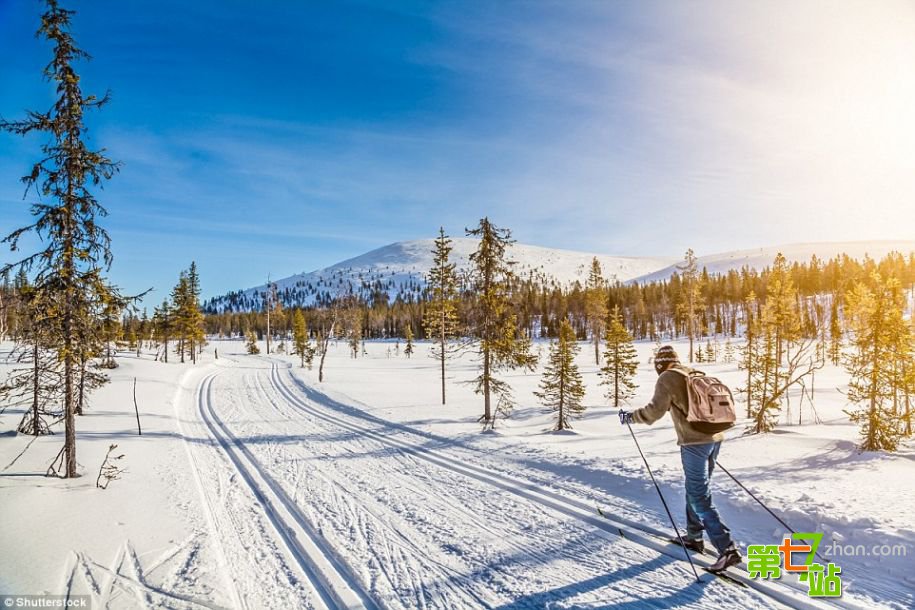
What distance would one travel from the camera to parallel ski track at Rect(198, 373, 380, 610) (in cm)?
504

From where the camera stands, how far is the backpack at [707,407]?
17.1 ft

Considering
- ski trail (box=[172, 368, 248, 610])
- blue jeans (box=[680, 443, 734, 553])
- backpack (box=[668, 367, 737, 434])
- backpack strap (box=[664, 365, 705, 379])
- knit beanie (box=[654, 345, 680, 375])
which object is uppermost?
Result: knit beanie (box=[654, 345, 680, 375])

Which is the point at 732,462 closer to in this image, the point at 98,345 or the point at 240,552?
the point at 240,552

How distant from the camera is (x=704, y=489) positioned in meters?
5.36

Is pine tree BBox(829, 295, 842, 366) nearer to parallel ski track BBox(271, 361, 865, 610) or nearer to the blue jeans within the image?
parallel ski track BBox(271, 361, 865, 610)

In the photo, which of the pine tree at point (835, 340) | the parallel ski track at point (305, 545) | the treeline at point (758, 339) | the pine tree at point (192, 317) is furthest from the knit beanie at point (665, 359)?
the pine tree at point (192, 317)

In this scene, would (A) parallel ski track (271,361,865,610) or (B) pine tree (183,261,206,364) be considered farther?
(B) pine tree (183,261,206,364)

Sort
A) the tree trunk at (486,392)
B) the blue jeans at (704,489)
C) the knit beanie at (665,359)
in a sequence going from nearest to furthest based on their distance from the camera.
→ 1. the blue jeans at (704,489)
2. the knit beanie at (665,359)
3. the tree trunk at (486,392)

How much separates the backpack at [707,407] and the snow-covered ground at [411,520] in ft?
5.60

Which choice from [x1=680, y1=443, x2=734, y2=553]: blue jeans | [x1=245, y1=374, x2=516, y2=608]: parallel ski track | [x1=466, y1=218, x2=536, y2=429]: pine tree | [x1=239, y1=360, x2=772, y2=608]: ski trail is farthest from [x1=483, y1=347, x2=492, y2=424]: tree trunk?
[x1=680, y1=443, x2=734, y2=553]: blue jeans

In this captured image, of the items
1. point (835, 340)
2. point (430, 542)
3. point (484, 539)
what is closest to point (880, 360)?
point (484, 539)

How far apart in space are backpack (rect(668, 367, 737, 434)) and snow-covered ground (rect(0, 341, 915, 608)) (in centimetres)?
171

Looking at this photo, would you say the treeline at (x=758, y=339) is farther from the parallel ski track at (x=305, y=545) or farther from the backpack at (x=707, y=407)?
the parallel ski track at (x=305, y=545)

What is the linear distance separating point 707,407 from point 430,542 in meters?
4.16
